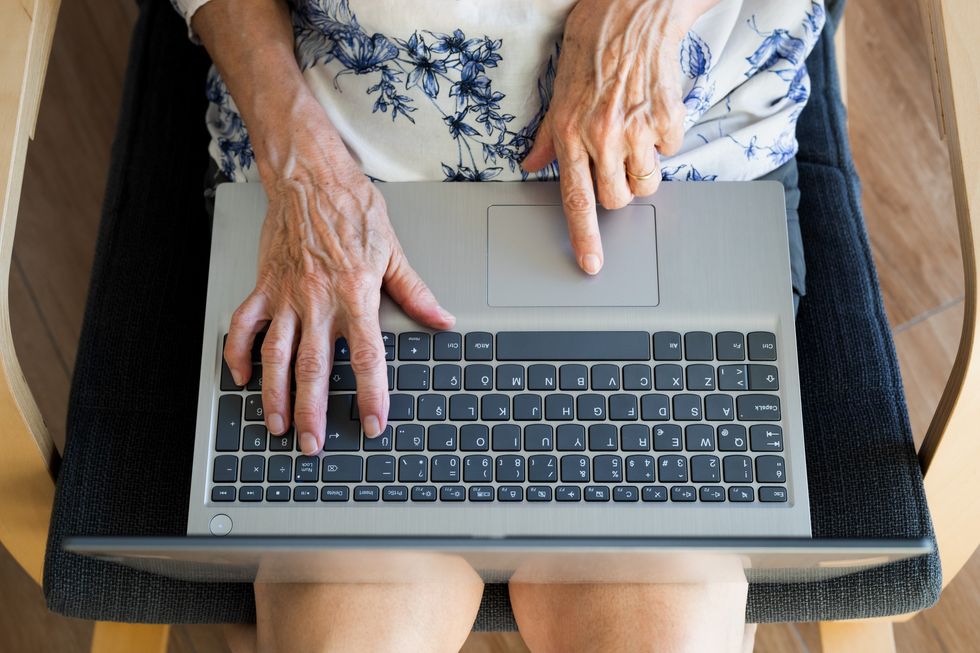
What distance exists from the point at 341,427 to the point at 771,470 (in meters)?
0.36

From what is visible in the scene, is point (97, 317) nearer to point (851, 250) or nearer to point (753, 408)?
point (753, 408)

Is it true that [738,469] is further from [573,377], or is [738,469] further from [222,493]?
[222,493]

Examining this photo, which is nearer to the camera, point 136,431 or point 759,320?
point 759,320

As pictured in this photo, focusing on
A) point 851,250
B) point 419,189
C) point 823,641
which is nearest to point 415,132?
point 419,189

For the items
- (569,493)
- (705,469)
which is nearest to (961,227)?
(705,469)

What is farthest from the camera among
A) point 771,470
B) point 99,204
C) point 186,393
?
point 99,204

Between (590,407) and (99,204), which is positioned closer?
(590,407)

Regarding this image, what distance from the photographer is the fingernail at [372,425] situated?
0.75 meters

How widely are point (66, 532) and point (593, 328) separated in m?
0.53

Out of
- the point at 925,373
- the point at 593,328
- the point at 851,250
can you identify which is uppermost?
the point at 593,328

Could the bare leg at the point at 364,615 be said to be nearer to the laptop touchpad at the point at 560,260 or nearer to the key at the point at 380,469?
the key at the point at 380,469

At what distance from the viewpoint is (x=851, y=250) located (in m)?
0.98

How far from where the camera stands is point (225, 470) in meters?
0.76

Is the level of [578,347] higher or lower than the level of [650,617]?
higher
